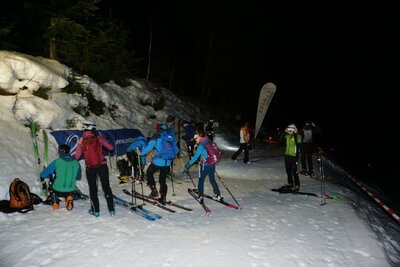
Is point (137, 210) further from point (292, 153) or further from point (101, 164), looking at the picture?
point (292, 153)

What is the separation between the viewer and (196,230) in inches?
314

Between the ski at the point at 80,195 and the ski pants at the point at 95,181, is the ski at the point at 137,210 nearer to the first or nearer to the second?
the ski pants at the point at 95,181

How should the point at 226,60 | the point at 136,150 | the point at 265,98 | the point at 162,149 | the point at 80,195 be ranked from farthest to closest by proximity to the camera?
the point at 226,60 → the point at 265,98 → the point at 136,150 → the point at 80,195 → the point at 162,149

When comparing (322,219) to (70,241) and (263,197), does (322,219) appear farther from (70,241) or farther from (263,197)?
(70,241)

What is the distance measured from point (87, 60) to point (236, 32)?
25.0 meters

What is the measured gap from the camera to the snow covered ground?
21.4ft

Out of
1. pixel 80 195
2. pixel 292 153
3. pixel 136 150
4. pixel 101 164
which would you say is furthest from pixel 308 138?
pixel 101 164

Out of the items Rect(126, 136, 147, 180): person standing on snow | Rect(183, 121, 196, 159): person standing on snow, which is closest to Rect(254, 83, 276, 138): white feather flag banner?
Rect(183, 121, 196, 159): person standing on snow

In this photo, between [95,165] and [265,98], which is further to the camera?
[265,98]

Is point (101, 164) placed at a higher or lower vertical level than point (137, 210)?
higher

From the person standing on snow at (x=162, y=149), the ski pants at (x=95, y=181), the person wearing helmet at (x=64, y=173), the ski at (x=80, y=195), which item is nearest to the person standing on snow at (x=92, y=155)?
the ski pants at (x=95, y=181)

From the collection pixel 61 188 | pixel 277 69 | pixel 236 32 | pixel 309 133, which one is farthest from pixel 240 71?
pixel 61 188

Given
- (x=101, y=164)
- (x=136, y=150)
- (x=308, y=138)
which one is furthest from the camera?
(x=308, y=138)

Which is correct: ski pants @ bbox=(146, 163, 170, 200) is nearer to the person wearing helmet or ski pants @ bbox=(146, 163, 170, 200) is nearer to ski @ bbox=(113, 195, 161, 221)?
ski @ bbox=(113, 195, 161, 221)
